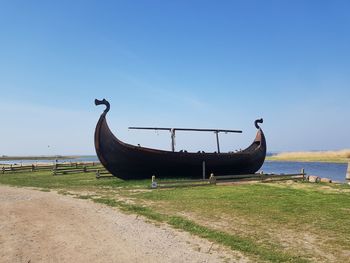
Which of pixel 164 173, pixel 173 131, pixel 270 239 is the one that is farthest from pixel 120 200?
pixel 173 131

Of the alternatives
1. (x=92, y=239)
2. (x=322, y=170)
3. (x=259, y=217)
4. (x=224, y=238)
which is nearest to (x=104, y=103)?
(x=259, y=217)

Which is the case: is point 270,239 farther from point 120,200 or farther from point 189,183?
point 189,183

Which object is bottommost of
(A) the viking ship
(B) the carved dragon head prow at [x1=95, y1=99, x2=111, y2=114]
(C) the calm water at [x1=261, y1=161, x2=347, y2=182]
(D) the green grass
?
(C) the calm water at [x1=261, y1=161, x2=347, y2=182]

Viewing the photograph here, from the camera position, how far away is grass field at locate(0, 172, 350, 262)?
8.30 meters

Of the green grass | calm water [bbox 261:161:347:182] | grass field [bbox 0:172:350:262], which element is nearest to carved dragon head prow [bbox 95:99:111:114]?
grass field [bbox 0:172:350:262]

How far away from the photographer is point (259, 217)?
11.8m

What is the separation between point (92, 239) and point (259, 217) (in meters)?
5.48

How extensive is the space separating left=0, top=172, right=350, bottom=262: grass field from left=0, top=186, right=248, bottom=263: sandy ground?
70cm

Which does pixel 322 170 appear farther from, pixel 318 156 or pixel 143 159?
pixel 318 156

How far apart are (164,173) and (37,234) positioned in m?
17.5

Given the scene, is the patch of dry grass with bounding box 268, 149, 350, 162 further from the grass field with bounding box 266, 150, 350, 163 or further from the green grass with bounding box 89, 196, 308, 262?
the green grass with bounding box 89, 196, 308, 262

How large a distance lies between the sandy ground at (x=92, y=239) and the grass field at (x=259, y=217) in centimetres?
70

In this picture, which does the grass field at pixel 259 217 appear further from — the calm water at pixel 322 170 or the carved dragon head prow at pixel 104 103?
the calm water at pixel 322 170

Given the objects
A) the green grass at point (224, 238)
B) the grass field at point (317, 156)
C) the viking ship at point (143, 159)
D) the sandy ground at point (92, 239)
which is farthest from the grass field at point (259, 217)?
the grass field at point (317, 156)
